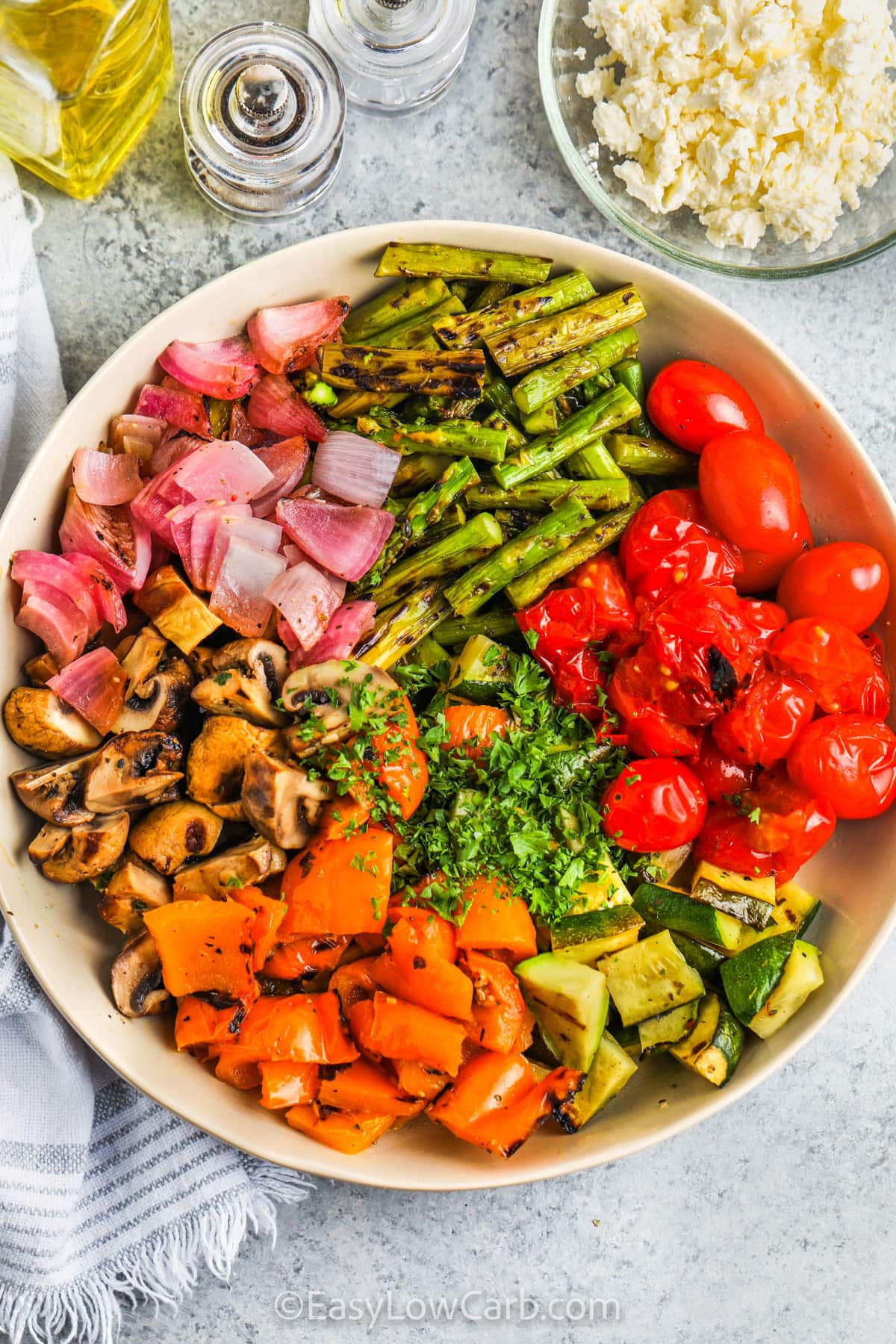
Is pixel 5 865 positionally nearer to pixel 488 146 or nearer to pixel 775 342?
pixel 488 146

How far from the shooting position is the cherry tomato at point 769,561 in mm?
2340

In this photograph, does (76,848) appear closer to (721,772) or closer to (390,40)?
(721,772)

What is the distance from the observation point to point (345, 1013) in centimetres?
219

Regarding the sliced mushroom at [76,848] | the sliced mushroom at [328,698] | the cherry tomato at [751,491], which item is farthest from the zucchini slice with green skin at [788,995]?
the sliced mushroom at [76,848]

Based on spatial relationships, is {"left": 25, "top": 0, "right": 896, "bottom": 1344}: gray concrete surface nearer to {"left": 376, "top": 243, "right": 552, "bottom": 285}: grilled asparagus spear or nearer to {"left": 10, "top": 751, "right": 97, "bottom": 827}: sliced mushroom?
{"left": 376, "top": 243, "right": 552, "bottom": 285}: grilled asparagus spear

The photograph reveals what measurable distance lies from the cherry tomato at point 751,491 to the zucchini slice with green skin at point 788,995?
964mm

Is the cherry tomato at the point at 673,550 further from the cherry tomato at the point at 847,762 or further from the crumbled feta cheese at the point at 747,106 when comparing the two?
the crumbled feta cheese at the point at 747,106

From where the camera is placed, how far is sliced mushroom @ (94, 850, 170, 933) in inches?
83.7

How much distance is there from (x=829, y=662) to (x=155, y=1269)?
7.32 feet

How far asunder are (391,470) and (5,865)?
1.22 metres

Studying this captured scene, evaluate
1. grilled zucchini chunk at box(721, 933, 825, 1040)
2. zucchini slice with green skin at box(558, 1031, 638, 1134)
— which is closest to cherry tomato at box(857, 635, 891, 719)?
grilled zucchini chunk at box(721, 933, 825, 1040)

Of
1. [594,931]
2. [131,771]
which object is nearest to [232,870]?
[131,771]

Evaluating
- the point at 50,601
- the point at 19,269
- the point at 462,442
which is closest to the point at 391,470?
the point at 462,442

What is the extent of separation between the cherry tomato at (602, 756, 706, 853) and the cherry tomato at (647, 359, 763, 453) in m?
0.79
